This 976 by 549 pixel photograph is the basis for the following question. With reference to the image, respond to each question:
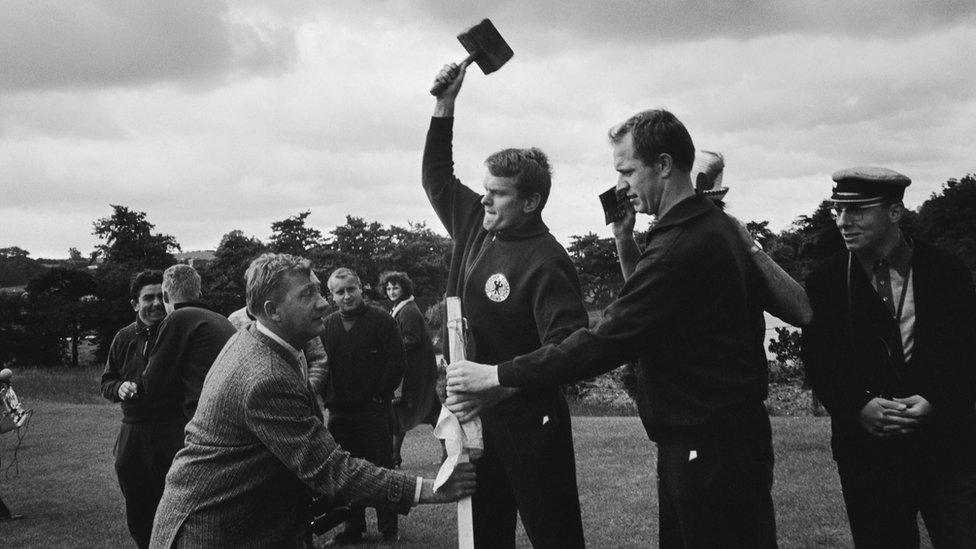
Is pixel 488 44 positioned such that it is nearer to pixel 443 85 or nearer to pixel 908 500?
pixel 443 85

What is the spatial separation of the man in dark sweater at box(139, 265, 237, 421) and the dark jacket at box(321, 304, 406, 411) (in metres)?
1.48

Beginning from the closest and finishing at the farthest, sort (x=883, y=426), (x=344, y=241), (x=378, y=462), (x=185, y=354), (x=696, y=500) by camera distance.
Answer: (x=696, y=500), (x=883, y=426), (x=185, y=354), (x=378, y=462), (x=344, y=241)

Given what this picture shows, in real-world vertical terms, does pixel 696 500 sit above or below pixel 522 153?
below

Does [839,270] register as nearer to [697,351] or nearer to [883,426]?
[883,426]

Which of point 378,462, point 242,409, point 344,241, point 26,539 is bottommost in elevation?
point 26,539

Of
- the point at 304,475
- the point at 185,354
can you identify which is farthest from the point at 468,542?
the point at 185,354

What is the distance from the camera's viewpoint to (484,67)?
140 inches

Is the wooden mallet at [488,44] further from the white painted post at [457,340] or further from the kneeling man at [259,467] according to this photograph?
the kneeling man at [259,467]

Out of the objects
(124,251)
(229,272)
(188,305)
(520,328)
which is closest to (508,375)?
(520,328)

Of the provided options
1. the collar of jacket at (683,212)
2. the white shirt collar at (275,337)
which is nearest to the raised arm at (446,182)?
the white shirt collar at (275,337)

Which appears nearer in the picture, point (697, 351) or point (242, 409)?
point (697, 351)

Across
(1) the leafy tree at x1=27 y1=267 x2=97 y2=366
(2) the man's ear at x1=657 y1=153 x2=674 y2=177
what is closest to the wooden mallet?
(2) the man's ear at x1=657 y1=153 x2=674 y2=177

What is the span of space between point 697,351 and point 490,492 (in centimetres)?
128

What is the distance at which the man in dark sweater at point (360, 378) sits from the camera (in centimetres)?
687
